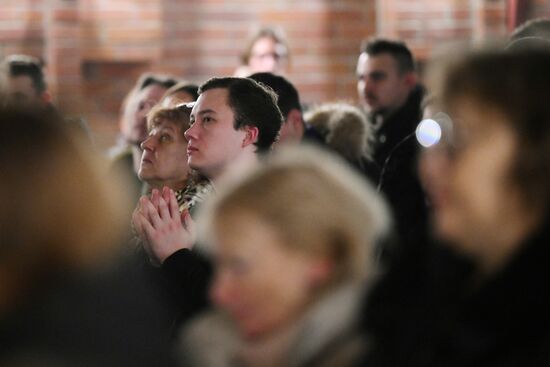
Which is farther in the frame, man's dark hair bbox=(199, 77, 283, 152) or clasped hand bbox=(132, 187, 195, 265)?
man's dark hair bbox=(199, 77, 283, 152)

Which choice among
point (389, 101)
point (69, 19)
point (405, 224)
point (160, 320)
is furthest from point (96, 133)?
point (160, 320)

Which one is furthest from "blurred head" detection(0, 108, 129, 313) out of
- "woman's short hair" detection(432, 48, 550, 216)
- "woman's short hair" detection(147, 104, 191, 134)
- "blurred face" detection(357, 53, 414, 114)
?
"blurred face" detection(357, 53, 414, 114)

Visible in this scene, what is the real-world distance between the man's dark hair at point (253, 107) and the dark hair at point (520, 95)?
69.3 inches

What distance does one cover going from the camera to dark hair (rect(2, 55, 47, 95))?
254 inches

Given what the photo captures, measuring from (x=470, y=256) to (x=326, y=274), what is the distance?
0.77 ft

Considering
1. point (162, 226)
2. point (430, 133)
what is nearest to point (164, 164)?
point (162, 226)

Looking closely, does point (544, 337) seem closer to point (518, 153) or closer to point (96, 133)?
point (518, 153)

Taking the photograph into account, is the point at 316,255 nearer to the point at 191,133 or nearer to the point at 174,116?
the point at 191,133

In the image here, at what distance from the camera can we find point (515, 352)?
1975 millimetres

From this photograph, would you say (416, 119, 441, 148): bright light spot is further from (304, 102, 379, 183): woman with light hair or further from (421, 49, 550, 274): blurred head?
(304, 102, 379, 183): woman with light hair

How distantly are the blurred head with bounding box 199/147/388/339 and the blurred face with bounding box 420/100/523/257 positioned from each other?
0.12 meters

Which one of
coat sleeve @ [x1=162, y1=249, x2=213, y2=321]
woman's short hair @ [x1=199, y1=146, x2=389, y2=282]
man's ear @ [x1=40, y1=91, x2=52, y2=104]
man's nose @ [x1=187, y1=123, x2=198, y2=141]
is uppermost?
woman's short hair @ [x1=199, y1=146, x2=389, y2=282]

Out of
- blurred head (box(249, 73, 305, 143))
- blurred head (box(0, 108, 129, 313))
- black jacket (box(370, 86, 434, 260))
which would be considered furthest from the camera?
blurred head (box(249, 73, 305, 143))

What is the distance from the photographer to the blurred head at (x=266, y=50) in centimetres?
649
